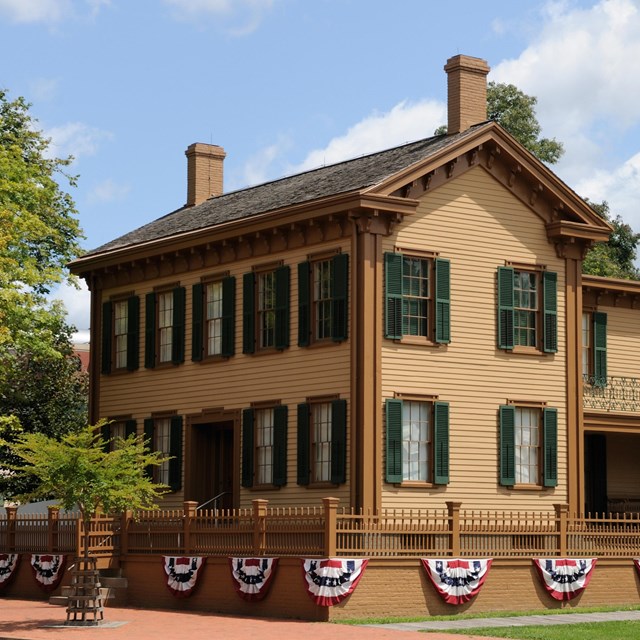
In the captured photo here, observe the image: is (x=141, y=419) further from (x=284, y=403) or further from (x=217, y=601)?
(x=217, y=601)

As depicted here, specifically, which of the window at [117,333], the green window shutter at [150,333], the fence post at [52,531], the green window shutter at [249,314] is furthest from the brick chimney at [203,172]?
the fence post at [52,531]

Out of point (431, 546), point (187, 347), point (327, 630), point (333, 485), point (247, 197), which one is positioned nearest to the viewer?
point (327, 630)

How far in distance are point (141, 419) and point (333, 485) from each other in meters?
8.40

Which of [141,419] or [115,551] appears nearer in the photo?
[115,551]

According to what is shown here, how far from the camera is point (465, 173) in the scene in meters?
32.7

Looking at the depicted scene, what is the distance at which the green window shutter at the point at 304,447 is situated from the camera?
3166 cm

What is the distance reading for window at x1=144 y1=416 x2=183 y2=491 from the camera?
35938 mm

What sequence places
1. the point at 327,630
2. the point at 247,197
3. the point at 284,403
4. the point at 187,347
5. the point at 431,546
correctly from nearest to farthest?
the point at 327,630 < the point at 431,546 < the point at 284,403 < the point at 187,347 < the point at 247,197

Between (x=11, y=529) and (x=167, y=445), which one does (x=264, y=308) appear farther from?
(x=11, y=529)

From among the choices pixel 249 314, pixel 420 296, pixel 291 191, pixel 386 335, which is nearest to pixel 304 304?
pixel 249 314

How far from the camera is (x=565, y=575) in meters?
30.0

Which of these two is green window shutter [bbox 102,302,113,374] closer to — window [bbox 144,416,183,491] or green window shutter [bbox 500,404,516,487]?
window [bbox 144,416,183,491]

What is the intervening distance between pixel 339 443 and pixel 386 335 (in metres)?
2.50

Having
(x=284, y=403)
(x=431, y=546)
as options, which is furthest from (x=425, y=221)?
(x=431, y=546)
